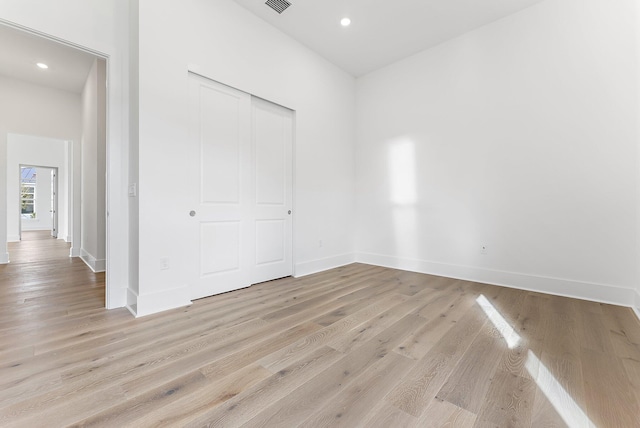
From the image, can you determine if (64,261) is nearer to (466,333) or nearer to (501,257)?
(466,333)

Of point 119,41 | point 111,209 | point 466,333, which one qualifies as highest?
point 119,41

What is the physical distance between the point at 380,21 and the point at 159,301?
3971 millimetres

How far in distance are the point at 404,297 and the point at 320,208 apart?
1834 millimetres

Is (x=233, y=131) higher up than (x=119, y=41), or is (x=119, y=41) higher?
(x=119, y=41)

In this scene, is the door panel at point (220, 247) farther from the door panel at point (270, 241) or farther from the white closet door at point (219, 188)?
the door panel at point (270, 241)

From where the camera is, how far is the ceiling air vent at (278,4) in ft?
9.87

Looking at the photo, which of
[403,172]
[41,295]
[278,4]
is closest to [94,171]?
[41,295]

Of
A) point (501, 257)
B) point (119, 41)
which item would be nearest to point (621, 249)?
point (501, 257)

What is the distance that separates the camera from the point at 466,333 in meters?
2.02

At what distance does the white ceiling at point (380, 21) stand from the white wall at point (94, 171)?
2.73 m

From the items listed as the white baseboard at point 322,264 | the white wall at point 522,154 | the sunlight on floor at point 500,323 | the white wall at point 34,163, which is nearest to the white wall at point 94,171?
the white wall at point 34,163

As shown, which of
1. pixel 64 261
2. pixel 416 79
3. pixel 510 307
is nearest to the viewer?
pixel 510 307

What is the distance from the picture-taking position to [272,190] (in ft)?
11.5

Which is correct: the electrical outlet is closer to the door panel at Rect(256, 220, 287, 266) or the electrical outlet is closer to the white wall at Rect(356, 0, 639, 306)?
the door panel at Rect(256, 220, 287, 266)
